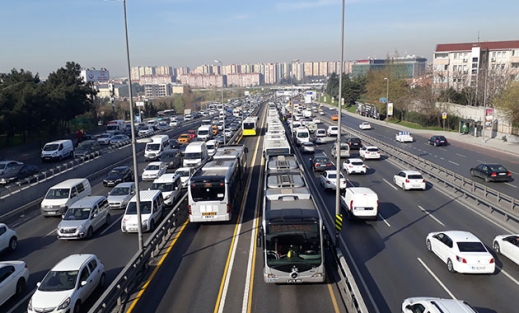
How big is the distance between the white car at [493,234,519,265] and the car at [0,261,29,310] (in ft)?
57.3

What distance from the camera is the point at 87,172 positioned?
37.1 m

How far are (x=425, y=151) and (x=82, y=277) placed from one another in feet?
134

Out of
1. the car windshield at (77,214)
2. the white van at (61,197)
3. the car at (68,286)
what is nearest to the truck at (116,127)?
the white van at (61,197)

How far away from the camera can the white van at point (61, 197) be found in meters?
24.1

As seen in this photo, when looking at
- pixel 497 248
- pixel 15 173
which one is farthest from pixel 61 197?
pixel 497 248

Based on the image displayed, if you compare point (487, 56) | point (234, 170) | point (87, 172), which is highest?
point (487, 56)

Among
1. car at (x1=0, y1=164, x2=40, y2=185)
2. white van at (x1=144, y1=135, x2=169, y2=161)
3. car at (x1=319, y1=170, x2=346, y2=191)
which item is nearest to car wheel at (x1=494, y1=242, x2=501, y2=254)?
car at (x1=319, y1=170, x2=346, y2=191)

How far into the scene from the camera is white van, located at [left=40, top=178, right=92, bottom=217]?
949 inches

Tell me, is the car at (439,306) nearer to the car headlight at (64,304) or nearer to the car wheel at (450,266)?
the car wheel at (450,266)

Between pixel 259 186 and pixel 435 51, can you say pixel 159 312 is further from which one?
pixel 435 51

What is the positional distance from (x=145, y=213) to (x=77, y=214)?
3145mm

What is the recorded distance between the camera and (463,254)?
1481cm

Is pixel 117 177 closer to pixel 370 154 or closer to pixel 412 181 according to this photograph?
pixel 412 181

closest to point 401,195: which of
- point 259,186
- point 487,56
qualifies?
point 259,186
